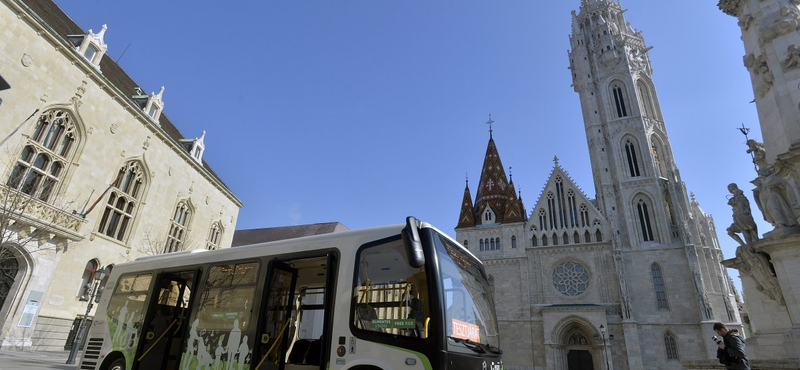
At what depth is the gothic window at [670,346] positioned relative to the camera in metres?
24.9

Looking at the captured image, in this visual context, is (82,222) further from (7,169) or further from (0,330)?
(0,330)

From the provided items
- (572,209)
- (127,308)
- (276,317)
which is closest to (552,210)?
(572,209)

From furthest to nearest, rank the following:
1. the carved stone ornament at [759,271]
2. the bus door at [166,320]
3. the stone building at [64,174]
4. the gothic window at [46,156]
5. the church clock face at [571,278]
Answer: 1. the church clock face at [571,278]
2. the gothic window at [46,156]
3. the stone building at [64,174]
4. the carved stone ornament at [759,271]
5. the bus door at [166,320]

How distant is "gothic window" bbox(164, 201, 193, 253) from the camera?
70.7ft

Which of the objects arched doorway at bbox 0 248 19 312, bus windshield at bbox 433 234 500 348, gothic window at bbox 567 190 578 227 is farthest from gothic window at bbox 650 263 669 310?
arched doorway at bbox 0 248 19 312

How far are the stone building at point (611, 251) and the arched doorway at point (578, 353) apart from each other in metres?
0.07

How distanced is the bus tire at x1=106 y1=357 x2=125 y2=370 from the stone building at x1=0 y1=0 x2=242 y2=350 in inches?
242

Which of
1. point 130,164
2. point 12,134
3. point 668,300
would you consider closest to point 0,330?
point 12,134

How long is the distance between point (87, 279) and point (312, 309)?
16.3 m

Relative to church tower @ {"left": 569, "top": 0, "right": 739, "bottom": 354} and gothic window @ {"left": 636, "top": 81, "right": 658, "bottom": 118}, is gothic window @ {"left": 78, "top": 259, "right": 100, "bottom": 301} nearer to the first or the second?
church tower @ {"left": 569, "top": 0, "right": 739, "bottom": 354}

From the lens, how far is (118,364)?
7.30 meters

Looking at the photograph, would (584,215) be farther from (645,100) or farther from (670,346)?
(645,100)

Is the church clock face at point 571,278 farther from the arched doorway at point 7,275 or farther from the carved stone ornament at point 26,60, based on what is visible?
the carved stone ornament at point 26,60

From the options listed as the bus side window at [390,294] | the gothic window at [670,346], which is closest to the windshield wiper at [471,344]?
the bus side window at [390,294]
